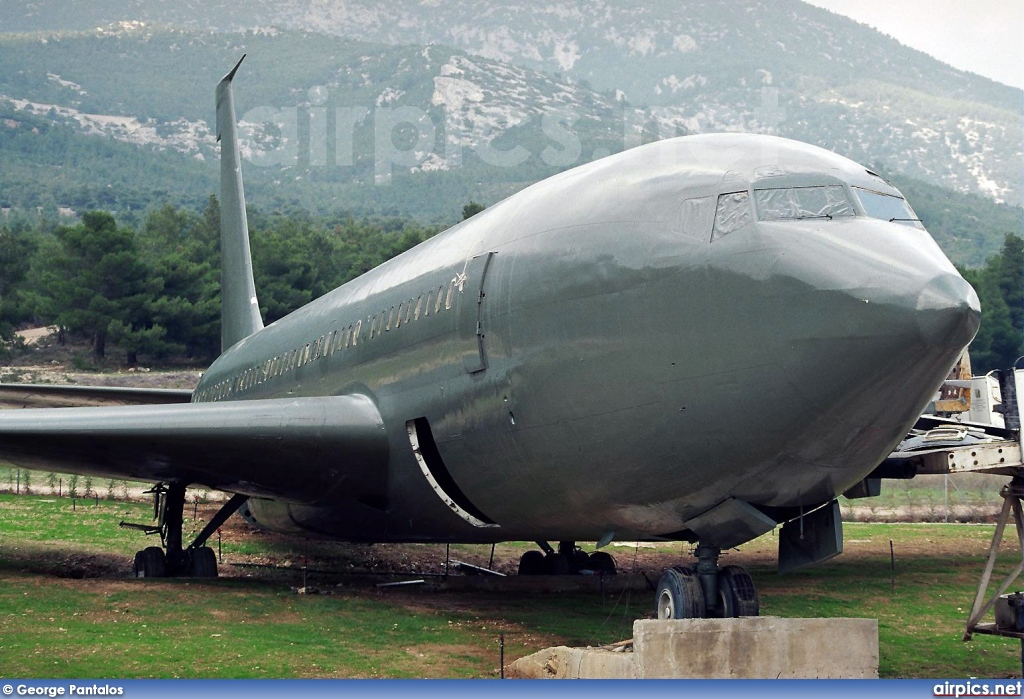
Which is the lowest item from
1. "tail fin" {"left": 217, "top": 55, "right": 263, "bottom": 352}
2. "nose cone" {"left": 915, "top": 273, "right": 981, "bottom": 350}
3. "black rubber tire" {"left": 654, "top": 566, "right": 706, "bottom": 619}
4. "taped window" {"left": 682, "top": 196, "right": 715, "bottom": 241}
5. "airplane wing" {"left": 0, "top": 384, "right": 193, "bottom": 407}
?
"black rubber tire" {"left": 654, "top": 566, "right": 706, "bottom": 619}

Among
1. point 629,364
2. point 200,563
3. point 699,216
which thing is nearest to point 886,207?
point 699,216

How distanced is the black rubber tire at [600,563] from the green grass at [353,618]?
118cm

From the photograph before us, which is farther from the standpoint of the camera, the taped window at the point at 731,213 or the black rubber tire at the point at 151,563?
the black rubber tire at the point at 151,563

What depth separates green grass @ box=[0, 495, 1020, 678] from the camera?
43.8ft

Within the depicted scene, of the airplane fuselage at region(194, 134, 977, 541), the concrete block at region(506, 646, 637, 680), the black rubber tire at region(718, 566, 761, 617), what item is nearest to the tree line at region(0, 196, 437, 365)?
the airplane fuselage at region(194, 134, 977, 541)

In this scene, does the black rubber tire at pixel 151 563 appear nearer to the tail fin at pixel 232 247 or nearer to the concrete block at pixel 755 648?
the tail fin at pixel 232 247

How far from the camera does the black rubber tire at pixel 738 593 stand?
1248 cm

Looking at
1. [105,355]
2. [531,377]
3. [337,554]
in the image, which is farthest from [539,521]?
[105,355]

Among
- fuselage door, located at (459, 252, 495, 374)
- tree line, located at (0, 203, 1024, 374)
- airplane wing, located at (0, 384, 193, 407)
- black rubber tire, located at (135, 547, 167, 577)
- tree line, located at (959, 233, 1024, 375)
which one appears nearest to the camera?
fuselage door, located at (459, 252, 495, 374)

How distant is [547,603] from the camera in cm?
1852

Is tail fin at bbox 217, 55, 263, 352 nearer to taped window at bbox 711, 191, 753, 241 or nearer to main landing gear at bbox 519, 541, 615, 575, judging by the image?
main landing gear at bbox 519, 541, 615, 575

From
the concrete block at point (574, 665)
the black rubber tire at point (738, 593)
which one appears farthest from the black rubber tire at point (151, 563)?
the black rubber tire at point (738, 593)

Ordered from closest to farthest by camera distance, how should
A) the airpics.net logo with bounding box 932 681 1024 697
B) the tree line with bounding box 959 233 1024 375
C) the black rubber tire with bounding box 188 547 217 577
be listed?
the airpics.net logo with bounding box 932 681 1024 697
the black rubber tire with bounding box 188 547 217 577
the tree line with bounding box 959 233 1024 375

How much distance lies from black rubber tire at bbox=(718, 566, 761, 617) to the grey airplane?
0.8 inches
